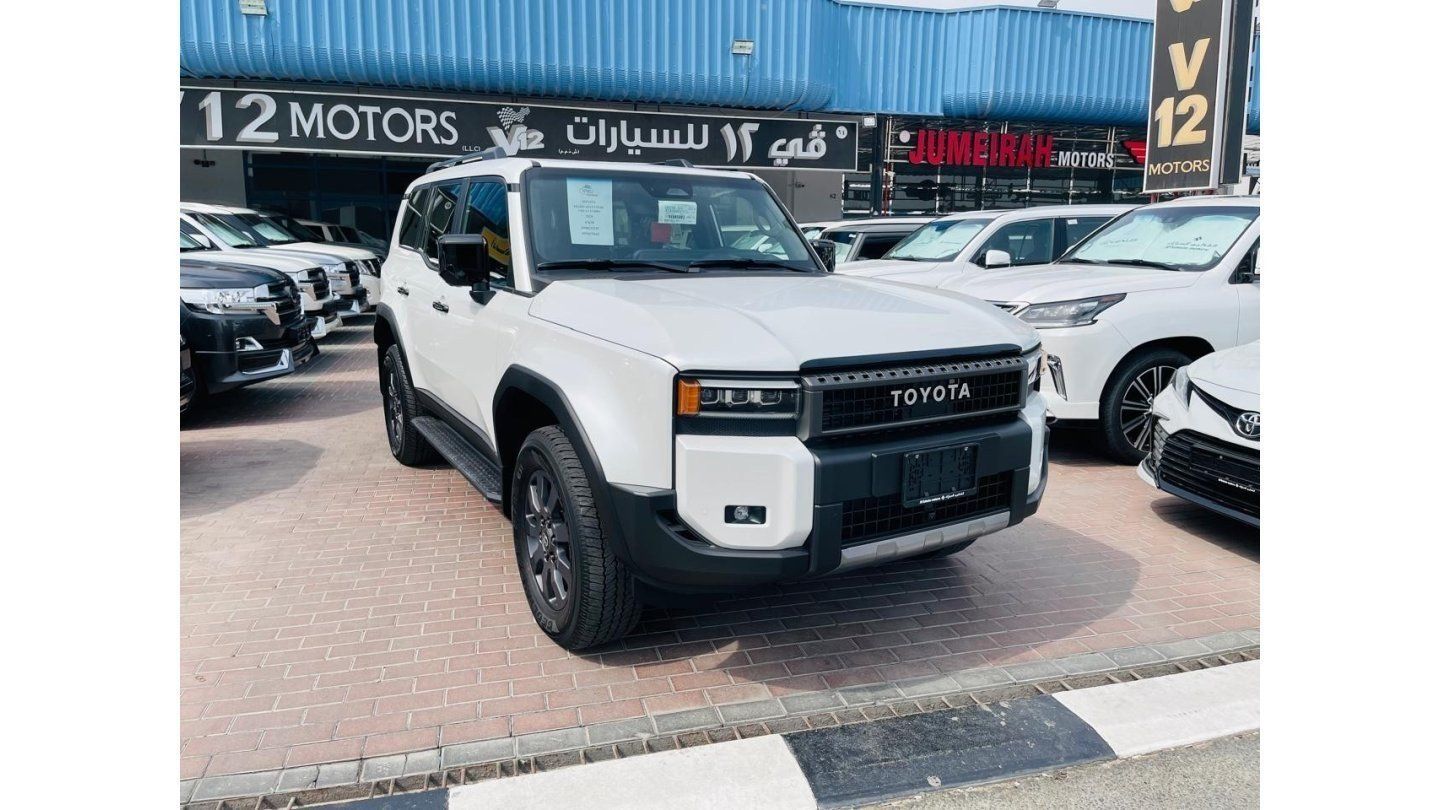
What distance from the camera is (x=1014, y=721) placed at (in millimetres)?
3258

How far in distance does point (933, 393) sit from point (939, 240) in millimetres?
7359

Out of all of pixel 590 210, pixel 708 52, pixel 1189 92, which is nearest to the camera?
pixel 590 210

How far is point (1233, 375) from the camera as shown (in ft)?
16.2

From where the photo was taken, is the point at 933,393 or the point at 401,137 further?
the point at 401,137

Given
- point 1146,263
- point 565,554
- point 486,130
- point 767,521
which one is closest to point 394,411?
point 565,554

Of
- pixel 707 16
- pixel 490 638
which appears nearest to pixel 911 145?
pixel 707 16

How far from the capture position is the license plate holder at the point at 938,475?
326 centimetres

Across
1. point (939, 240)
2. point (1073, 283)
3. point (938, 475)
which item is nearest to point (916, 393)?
point (938, 475)

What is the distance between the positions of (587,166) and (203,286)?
5.09 metres

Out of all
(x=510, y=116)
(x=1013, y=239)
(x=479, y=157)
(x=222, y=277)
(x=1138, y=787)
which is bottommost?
(x=1138, y=787)

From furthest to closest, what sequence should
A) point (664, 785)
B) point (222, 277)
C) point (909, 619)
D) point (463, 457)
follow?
point (222, 277) → point (463, 457) → point (909, 619) → point (664, 785)

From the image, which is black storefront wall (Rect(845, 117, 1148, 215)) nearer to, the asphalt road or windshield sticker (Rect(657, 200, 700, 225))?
windshield sticker (Rect(657, 200, 700, 225))

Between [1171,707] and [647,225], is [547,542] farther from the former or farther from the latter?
[1171,707]

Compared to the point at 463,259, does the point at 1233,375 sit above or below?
below
